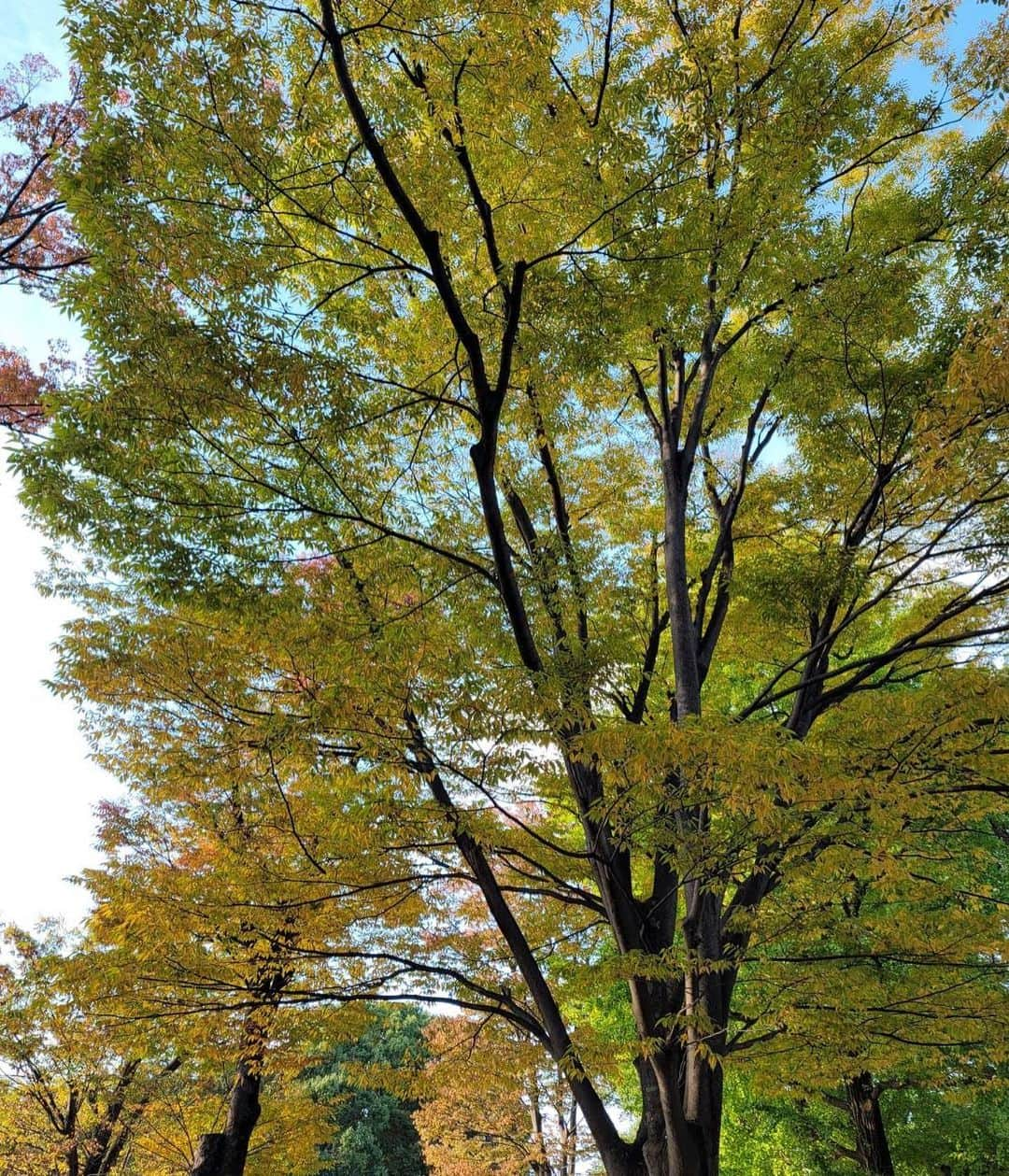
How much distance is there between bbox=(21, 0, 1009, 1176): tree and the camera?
10.6 feet

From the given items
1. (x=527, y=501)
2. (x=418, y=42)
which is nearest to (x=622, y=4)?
(x=418, y=42)

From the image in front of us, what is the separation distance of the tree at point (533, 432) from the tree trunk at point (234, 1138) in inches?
113

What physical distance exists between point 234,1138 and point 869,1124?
28.5 ft

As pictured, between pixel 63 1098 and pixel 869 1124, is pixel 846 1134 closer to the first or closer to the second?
pixel 869 1124

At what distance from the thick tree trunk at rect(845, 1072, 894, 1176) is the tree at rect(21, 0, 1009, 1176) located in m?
6.13

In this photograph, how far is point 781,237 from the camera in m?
4.87

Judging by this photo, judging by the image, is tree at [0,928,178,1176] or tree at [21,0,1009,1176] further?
tree at [0,928,178,1176]

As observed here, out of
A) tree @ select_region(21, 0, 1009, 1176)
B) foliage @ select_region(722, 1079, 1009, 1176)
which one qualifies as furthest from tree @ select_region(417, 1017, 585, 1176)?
tree @ select_region(21, 0, 1009, 1176)

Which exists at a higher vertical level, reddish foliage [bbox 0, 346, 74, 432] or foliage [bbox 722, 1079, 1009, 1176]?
reddish foliage [bbox 0, 346, 74, 432]

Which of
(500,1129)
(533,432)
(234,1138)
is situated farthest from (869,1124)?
(533,432)

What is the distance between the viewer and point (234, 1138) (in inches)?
295

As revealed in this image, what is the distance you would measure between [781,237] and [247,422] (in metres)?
3.91

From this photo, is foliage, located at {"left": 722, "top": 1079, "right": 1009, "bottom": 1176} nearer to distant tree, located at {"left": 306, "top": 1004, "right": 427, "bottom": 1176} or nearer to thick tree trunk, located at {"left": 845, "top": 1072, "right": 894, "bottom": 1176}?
thick tree trunk, located at {"left": 845, "top": 1072, "right": 894, "bottom": 1176}

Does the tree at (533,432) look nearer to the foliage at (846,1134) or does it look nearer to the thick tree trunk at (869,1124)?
the thick tree trunk at (869,1124)
